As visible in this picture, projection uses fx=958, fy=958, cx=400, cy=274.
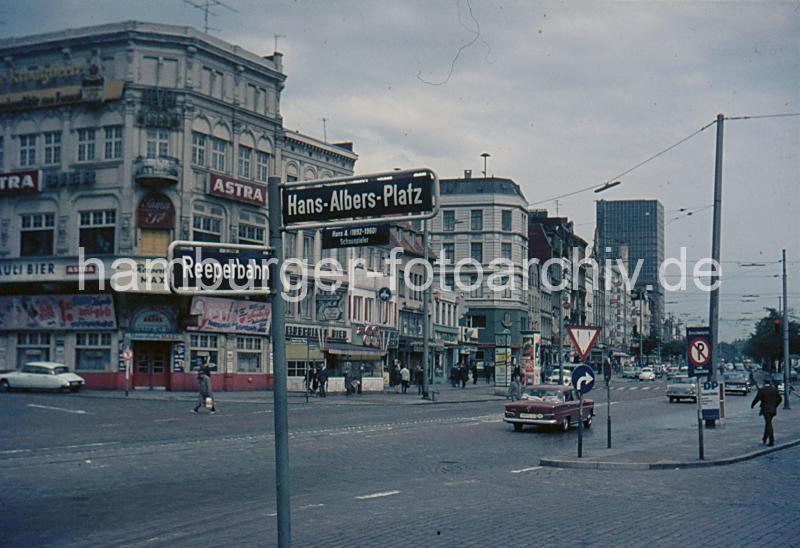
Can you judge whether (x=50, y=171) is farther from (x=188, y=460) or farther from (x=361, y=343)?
(x=188, y=460)

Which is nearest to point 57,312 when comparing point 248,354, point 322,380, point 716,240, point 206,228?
point 206,228

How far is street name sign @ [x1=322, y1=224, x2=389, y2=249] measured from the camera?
6086 mm

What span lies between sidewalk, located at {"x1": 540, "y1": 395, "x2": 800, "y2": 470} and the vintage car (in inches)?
39.3

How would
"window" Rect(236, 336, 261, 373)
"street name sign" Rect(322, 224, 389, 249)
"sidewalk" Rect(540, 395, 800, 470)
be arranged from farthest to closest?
"window" Rect(236, 336, 261, 373) → "sidewalk" Rect(540, 395, 800, 470) → "street name sign" Rect(322, 224, 389, 249)

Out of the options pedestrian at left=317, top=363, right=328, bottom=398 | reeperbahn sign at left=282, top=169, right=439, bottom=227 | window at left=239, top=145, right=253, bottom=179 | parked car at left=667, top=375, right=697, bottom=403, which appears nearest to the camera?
reeperbahn sign at left=282, top=169, right=439, bottom=227

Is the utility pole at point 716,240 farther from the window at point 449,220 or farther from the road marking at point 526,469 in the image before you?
the window at point 449,220

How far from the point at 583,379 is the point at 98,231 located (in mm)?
33991

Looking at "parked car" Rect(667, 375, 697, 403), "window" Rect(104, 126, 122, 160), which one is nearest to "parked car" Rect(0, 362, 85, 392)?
"window" Rect(104, 126, 122, 160)

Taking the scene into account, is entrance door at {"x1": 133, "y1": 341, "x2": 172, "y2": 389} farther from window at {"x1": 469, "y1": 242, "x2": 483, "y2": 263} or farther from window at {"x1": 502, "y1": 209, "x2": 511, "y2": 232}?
window at {"x1": 502, "y1": 209, "x2": 511, "y2": 232}

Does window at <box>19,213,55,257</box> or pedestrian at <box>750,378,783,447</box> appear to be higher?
window at <box>19,213,55,257</box>

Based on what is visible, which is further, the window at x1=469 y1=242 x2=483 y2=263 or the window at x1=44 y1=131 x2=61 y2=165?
the window at x1=469 y1=242 x2=483 y2=263

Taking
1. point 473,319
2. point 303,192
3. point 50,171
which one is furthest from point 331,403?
point 473,319

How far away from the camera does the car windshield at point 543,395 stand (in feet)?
99.4

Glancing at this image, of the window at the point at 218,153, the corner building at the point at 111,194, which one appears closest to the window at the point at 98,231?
the corner building at the point at 111,194
